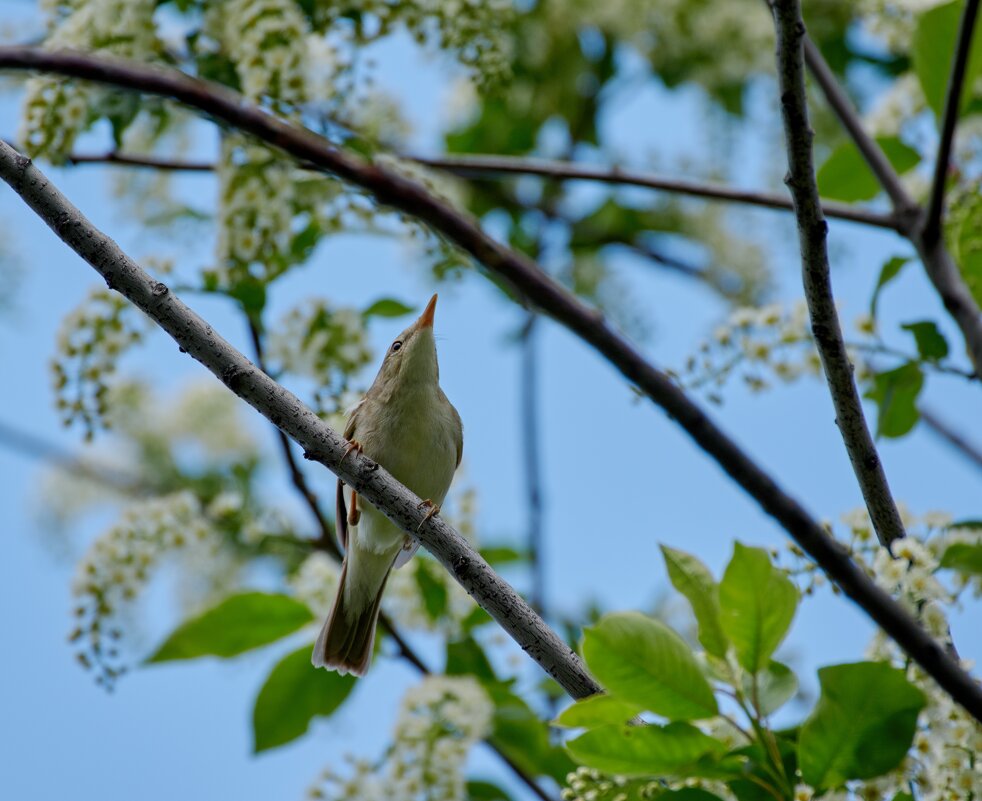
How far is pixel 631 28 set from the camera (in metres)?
5.77

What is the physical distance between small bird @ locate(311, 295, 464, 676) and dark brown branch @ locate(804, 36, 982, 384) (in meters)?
1.54

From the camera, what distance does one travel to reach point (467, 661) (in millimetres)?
4004

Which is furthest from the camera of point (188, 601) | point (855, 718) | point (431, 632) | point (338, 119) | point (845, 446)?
point (188, 601)

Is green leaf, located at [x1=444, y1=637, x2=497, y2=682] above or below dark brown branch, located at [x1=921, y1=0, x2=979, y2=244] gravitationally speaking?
below

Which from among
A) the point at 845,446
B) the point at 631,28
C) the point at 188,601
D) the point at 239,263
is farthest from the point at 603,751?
the point at 188,601

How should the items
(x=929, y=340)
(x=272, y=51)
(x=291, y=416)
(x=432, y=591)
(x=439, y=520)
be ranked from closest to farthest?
(x=291, y=416), (x=439, y=520), (x=929, y=340), (x=272, y=51), (x=432, y=591)

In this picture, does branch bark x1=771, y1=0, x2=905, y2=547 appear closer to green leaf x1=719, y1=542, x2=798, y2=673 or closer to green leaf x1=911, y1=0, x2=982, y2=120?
green leaf x1=719, y1=542, x2=798, y2=673

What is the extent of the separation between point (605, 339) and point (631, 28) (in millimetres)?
4914

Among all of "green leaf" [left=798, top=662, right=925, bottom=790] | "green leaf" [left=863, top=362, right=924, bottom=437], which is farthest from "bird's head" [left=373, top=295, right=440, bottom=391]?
"green leaf" [left=798, top=662, right=925, bottom=790]

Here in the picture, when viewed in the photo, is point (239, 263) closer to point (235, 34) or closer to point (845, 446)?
point (235, 34)

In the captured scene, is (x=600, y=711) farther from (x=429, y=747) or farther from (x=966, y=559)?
(x=429, y=747)

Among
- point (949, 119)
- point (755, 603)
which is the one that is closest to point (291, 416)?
point (755, 603)

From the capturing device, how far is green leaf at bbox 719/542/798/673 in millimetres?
1858

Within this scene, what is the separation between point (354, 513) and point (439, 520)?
5.75 ft
